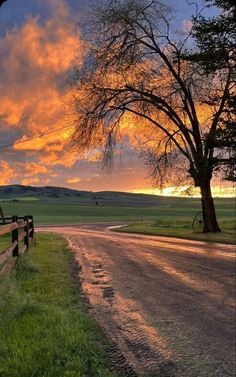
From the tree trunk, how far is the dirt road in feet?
59.6

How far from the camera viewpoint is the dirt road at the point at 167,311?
20.2 ft

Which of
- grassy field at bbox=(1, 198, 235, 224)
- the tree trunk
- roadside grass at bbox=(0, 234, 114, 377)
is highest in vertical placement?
the tree trunk

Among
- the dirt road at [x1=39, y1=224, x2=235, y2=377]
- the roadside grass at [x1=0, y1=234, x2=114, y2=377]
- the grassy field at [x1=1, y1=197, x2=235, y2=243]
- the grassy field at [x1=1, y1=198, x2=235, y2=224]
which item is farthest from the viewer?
the grassy field at [x1=1, y1=198, x2=235, y2=224]

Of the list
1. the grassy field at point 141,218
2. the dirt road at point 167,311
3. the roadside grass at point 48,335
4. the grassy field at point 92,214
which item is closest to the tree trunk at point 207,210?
the grassy field at point 141,218

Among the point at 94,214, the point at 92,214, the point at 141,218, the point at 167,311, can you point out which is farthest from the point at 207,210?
the point at 92,214

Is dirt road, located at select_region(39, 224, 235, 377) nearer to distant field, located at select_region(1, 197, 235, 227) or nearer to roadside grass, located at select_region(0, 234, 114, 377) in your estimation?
roadside grass, located at select_region(0, 234, 114, 377)

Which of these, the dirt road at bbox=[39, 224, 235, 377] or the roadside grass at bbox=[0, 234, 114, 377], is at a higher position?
the roadside grass at bbox=[0, 234, 114, 377]

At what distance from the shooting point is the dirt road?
6.15 metres

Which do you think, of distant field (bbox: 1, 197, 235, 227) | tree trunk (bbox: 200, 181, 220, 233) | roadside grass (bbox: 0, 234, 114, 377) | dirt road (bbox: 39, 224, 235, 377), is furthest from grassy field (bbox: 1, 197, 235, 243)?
roadside grass (bbox: 0, 234, 114, 377)

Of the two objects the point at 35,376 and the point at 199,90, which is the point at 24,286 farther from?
the point at 199,90

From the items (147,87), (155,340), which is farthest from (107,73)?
(155,340)

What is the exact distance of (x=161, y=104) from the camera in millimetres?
33594

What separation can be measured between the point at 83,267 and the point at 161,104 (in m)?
21.6

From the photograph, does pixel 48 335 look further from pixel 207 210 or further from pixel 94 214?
pixel 94 214
